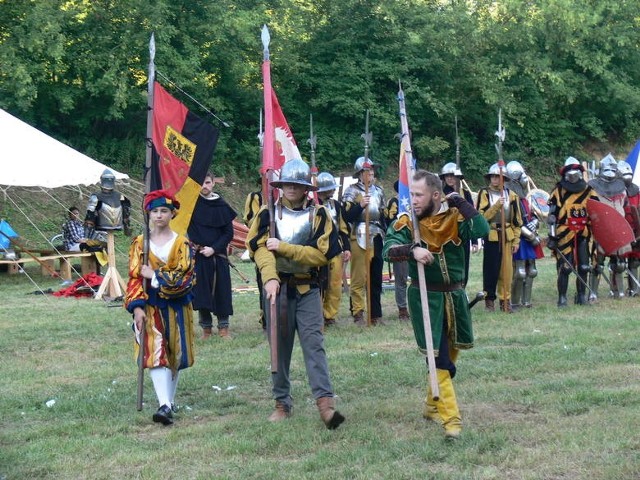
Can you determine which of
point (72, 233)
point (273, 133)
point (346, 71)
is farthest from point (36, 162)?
point (346, 71)

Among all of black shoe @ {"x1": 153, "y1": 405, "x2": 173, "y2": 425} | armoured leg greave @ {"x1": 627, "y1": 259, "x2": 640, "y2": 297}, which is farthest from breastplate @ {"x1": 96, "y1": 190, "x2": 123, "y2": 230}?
black shoe @ {"x1": 153, "y1": 405, "x2": 173, "y2": 425}

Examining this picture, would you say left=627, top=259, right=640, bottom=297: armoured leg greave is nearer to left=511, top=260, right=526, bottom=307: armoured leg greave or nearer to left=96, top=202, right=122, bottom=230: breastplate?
left=511, top=260, right=526, bottom=307: armoured leg greave

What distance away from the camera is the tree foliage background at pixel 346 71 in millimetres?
26078

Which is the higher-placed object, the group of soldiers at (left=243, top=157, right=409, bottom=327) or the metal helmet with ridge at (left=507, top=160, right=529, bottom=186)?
the metal helmet with ridge at (left=507, top=160, right=529, bottom=186)

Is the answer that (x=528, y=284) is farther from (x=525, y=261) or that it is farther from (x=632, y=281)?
(x=632, y=281)

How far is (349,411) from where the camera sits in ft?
22.0

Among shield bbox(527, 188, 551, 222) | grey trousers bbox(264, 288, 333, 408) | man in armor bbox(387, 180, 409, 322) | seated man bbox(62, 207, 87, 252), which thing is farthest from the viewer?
shield bbox(527, 188, 551, 222)

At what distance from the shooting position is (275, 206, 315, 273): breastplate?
256 inches

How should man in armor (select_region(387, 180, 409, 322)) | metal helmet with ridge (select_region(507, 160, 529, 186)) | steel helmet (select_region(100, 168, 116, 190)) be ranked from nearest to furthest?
1. man in armor (select_region(387, 180, 409, 322))
2. metal helmet with ridge (select_region(507, 160, 529, 186))
3. steel helmet (select_region(100, 168, 116, 190))

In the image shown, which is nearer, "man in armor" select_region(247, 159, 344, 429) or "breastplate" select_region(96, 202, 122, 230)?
"man in armor" select_region(247, 159, 344, 429)

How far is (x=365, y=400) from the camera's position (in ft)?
23.3

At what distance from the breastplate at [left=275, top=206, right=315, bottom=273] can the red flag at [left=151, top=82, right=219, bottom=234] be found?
108cm

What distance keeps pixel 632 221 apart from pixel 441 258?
8.33 metres

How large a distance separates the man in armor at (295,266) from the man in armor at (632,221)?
8199 mm
